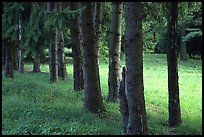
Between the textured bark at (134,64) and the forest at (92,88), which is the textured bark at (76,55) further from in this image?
the textured bark at (134,64)

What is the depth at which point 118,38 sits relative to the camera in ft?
42.4

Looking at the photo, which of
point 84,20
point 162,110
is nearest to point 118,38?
point 84,20

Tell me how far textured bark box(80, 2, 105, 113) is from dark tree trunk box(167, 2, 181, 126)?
84.9 inches

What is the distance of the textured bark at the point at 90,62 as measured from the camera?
1098 cm

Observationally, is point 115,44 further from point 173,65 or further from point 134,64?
point 134,64

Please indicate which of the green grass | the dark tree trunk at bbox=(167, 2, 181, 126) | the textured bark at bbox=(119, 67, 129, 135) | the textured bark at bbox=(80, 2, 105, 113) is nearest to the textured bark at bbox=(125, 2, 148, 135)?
the textured bark at bbox=(119, 67, 129, 135)

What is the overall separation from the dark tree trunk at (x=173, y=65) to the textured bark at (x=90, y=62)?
216 centimetres

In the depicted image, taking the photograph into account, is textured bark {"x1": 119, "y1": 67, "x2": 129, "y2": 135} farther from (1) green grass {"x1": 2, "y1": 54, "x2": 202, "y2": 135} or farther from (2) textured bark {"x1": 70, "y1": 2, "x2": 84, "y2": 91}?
(2) textured bark {"x1": 70, "y1": 2, "x2": 84, "y2": 91}

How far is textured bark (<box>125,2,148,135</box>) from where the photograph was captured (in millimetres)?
7562

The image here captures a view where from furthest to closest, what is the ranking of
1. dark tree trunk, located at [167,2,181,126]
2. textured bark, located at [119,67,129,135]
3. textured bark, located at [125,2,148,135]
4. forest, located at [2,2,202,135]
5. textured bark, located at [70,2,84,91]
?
textured bark, located at [70,2,84,91] → dark tree trunk, located at [167,2,181,126] → textured bark, located at [119,67,129,135] → forest, located at [2,2,202,135] → textured bark, located at [125,2,148,135]

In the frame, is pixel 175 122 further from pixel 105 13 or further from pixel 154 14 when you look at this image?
pixel 105 13

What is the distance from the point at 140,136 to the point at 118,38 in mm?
5842

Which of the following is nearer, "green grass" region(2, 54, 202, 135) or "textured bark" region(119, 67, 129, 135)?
"textured bark" region(119, 67, 129, 135)

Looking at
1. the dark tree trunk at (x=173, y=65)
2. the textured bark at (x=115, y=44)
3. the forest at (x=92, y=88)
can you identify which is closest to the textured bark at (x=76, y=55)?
the forest at (x=92, y=88)
